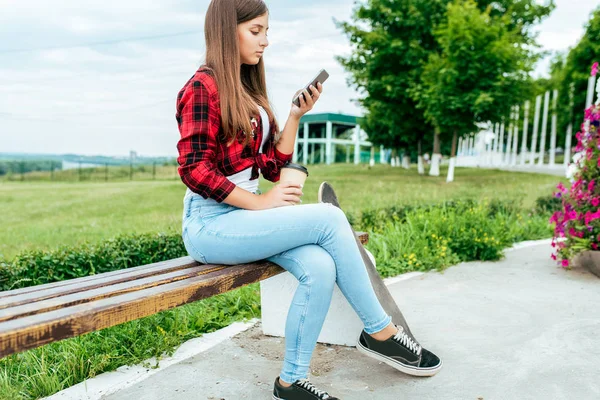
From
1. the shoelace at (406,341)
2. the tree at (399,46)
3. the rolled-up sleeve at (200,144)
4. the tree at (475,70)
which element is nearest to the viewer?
the rolled-up sleeve at (200,144)

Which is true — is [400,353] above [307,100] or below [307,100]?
below

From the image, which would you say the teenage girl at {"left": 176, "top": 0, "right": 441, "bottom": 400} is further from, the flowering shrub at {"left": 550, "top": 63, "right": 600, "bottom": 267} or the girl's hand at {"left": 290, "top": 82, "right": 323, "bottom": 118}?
the flowering shrub at {"left": 550, "top": 63, "right": 600, "bottom": 267}

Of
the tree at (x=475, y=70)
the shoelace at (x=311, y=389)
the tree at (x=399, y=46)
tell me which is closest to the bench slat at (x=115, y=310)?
the shoelace at (x=311, y=389)

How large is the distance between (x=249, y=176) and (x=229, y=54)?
1.82 ft

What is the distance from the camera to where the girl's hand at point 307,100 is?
2716 millimetres

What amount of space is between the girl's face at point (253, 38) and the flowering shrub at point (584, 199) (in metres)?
3.21

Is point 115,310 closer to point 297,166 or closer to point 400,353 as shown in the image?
point 297,166

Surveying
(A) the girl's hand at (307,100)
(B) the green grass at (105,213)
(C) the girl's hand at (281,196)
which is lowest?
(B) the green grass at (105,213)

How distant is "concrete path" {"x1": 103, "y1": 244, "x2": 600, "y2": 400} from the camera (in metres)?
2.53

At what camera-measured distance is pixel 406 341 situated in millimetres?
2623

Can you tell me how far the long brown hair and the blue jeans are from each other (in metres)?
0.37

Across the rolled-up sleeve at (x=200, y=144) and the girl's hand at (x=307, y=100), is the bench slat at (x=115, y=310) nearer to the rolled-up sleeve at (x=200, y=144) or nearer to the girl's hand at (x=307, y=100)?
the rolled-up sleeve at (x=200, y=144)

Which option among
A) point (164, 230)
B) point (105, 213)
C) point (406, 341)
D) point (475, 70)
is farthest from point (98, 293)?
point (475, 70)

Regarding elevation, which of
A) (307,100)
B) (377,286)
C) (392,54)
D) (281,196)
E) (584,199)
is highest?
(392,54)
